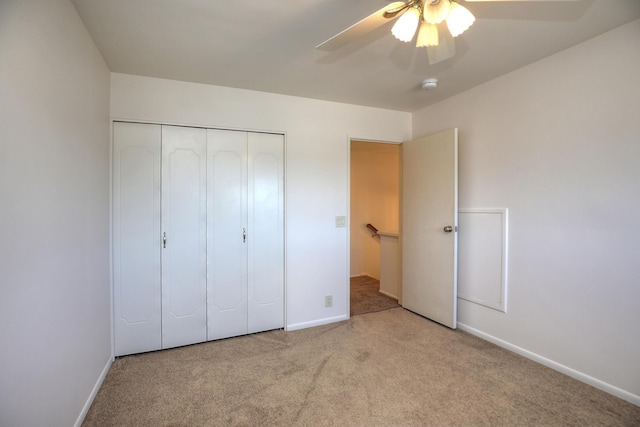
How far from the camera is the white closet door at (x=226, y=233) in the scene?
8.55 ft

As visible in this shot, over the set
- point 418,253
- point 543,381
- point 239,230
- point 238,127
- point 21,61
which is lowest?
point 543,381

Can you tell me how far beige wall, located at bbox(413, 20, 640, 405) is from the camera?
1792 millimetres

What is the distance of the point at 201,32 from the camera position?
1841mm

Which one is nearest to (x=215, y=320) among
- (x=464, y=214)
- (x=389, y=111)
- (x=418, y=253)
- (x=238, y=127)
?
(x=238, y=127)

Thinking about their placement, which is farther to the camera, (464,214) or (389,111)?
(389,111)

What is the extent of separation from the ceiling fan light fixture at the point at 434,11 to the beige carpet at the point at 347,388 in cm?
208

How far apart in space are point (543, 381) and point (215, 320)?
8.52 feet

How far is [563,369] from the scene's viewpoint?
81.7 inches

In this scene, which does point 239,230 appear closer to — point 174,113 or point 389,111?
point 174,113

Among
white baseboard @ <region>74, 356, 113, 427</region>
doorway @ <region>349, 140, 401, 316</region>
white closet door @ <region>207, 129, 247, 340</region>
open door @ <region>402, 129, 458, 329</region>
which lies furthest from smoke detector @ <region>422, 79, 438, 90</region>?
white baseboard @ <region>74, 356, 113, 427</region>

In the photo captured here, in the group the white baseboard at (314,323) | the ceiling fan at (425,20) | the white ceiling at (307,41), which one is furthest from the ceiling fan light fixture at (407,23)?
the white baseboard at (314,323)

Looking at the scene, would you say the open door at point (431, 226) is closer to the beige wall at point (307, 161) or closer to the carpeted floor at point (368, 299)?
the carpeted floor at point (368, 299)

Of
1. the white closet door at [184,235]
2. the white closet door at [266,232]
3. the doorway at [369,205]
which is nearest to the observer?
the white closet door at [184,235]

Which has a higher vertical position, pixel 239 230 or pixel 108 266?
pixel 239 230
